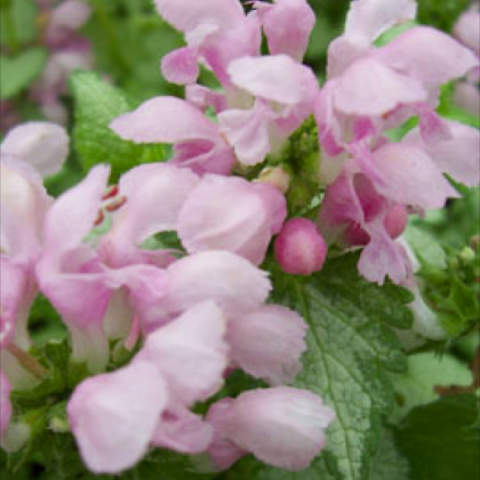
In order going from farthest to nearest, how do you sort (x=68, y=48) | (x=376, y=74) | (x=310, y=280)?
(x=68, y=48), (x=310, y=280), (x=376, y=74)

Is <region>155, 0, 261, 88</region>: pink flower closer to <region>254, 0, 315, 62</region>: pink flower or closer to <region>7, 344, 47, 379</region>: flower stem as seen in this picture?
<region>254, 0, 315, 62</region>: pink flower

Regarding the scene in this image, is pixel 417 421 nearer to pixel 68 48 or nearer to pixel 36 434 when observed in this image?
pixel 36 434

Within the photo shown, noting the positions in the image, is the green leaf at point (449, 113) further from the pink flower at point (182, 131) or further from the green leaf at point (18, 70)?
the green leaf at point (18, 70)

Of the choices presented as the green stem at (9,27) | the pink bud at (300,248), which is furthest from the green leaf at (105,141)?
the green stem at (9,27)

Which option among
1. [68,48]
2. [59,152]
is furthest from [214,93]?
[68,48]

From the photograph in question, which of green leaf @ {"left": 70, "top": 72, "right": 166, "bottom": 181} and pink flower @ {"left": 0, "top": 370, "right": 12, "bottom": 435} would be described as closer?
pink flower @ {"left": 0, "top": 370, "right": 12, "bottom": 435}

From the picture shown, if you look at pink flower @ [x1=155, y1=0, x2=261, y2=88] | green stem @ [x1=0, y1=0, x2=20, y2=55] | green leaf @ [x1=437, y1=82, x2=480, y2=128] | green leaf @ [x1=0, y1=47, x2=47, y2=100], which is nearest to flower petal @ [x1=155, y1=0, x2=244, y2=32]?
pink flower @ [x1=155, y1=0, x2=261, y2=88]

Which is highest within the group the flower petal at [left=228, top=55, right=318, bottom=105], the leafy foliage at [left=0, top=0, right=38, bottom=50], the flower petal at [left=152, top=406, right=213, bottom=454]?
the flower petal at [left=228, top=55, right=318, bottom=105]
